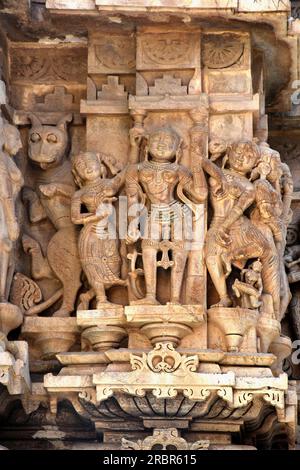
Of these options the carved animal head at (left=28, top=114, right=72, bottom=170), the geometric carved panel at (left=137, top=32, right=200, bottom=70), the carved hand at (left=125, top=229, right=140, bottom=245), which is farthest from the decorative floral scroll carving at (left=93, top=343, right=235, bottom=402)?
the geometric carved panel at (left=137, top=32, right=200, bottom=70)

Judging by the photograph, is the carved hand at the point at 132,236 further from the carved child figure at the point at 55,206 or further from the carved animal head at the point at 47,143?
the carved animal head at the point at 47,143

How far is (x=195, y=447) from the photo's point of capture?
1656 cm

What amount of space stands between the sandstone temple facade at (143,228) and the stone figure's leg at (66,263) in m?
0.02

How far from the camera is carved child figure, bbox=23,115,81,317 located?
17.3 meters

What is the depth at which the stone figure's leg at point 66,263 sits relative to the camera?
17.2 m

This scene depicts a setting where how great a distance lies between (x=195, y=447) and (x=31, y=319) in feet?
5.35

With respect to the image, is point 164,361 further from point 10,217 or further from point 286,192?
point 286,192

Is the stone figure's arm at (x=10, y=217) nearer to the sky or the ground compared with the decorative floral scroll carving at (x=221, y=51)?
nearer to the ground

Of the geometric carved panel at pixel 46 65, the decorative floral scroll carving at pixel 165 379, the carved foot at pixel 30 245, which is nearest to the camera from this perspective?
the decorative floral scroll carving at pixel 165 379

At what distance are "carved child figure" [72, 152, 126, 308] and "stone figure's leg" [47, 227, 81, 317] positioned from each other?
Result: 0.20 m

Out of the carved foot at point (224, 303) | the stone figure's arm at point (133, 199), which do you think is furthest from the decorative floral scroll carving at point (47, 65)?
the carved foot at point (224, 303)

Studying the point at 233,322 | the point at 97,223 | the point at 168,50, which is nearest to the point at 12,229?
the point at 97,223
